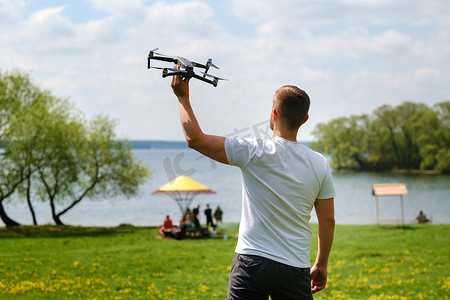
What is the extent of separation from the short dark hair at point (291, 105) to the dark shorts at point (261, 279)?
2.71 feet

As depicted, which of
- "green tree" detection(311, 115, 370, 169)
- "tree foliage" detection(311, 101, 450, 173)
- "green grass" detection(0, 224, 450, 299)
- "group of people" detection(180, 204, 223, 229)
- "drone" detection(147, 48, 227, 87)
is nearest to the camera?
"drone" detection(147, 48, 227, 87)

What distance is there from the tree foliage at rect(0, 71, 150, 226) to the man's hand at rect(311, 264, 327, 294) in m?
26.2

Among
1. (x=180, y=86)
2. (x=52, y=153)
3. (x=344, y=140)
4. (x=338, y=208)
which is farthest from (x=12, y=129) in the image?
(x=344, y=140)

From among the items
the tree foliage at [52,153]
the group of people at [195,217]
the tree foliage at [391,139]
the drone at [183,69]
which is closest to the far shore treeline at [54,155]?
the tree foliage at [52,153]

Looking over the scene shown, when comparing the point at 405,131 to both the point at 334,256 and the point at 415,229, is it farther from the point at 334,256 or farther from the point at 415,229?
the point at 334,256

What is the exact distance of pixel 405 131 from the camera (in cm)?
7744

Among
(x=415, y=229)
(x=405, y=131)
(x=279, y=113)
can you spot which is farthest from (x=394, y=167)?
(x=279, y=113)

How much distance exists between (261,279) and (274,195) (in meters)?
0.48

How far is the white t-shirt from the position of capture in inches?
112

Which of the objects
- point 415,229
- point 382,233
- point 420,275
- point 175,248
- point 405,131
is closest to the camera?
point 420,275

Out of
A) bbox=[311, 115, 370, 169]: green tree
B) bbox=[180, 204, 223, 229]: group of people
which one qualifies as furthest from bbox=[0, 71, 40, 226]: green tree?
bbox=[311, 115, 370, 169]: green tree

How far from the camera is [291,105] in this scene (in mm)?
2936

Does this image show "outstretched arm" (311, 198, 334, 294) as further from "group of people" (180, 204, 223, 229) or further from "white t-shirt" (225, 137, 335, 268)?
"group of people" (180, 204, 223, 229)

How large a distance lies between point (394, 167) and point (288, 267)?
81.9 m
